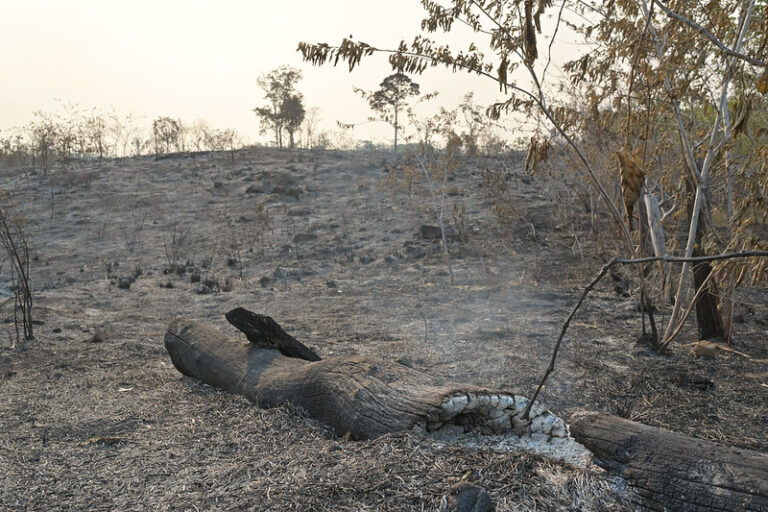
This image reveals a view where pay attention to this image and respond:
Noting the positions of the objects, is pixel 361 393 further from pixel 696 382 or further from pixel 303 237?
pixel 303 237

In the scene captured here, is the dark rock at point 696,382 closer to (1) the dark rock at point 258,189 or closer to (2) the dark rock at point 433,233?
(2) the dark rock at point 433,233

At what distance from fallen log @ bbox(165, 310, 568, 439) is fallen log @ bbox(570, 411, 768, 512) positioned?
0.40 metres

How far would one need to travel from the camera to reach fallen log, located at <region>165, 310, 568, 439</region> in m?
3.06

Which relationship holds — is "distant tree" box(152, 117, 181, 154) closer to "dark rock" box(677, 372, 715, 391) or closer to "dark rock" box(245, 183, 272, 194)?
"dark rock" box(245, 183, 272, 194)

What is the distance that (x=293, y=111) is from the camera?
100.0 feet

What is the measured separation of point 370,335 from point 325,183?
13.1 meters

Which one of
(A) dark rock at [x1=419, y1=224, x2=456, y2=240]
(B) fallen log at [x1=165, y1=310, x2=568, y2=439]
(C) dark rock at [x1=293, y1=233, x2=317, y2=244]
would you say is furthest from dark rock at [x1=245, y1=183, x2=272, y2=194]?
(B) fallen log at [x1=165, y1=310, x2=568, y2=439]

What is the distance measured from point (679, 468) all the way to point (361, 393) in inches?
61.5

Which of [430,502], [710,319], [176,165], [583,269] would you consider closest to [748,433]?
[710,319]

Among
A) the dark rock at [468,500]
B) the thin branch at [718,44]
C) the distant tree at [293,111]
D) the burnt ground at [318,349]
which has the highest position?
the distant tree at [293,111]

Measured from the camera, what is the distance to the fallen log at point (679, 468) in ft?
7.47

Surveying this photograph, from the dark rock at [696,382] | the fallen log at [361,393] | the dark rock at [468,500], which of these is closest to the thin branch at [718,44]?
the fallen log at [361,393]

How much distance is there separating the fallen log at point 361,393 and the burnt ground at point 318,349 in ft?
0.42

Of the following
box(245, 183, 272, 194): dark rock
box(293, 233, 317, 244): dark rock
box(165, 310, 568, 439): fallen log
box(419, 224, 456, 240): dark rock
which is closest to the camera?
box(165, 310, 568, 439): fallen log
